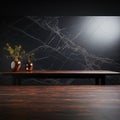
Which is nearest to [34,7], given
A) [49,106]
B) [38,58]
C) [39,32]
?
[39,32]

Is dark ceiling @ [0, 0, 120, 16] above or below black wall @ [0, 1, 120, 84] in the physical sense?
above

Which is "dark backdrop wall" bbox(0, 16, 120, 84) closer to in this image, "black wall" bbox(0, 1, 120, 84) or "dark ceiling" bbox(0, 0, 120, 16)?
"black wall" bbox(0, 1, 120, 84)

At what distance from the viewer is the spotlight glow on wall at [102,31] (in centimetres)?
423

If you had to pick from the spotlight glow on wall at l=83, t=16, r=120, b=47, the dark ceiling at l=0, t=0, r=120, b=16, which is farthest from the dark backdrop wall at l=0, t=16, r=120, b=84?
the dark ceiling at l=0, t=0, r=120, b=16

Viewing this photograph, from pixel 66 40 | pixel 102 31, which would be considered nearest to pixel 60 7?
pixel 66 40

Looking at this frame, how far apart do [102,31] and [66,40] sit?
0.69 meters

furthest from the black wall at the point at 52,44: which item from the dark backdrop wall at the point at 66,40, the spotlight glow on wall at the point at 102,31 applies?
the spotlight glow on wall at the point at 102,31

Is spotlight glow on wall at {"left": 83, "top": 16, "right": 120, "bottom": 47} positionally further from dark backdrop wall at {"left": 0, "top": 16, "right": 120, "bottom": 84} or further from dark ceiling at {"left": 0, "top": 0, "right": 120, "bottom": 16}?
dark ceiling at {"left": 0, "top": 0, "right": 120, "bottom": 16}

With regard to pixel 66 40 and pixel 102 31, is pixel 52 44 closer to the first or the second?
pixel 66 40

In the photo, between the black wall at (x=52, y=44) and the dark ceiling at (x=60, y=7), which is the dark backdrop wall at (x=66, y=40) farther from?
the dark ceiling at (x=60, y=7)

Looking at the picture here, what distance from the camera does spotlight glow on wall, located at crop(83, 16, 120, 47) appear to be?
13.9ft

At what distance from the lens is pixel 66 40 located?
4227 mm

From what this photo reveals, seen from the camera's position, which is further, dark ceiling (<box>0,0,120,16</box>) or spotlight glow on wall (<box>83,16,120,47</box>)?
spotlight glow on wall (<box>83,16,120,47</box>)

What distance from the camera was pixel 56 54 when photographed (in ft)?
13.9
